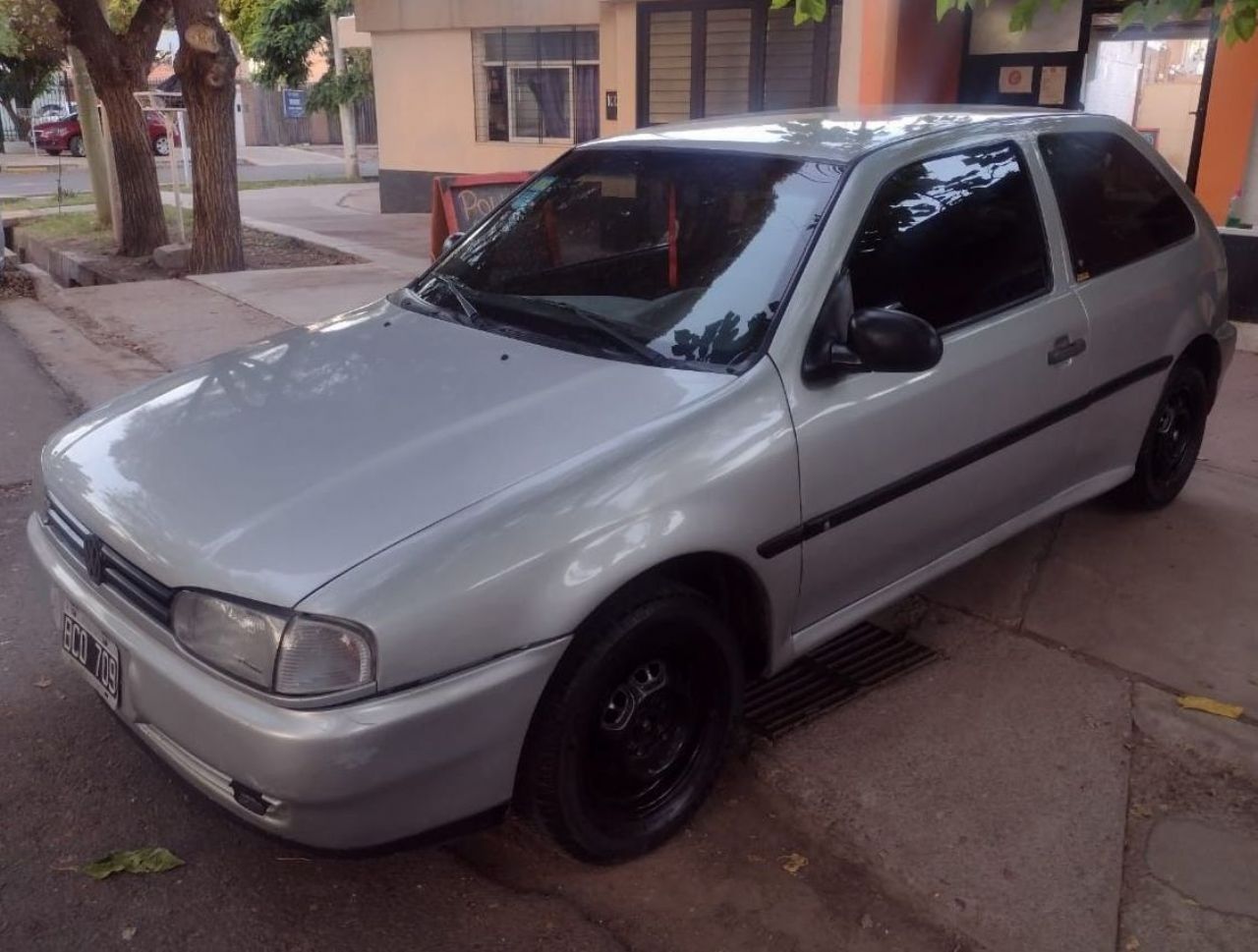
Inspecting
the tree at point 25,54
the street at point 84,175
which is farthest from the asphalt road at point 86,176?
the tree at point 25,54

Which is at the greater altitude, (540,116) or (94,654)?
(540,116)

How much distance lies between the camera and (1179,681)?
3834 millimetres

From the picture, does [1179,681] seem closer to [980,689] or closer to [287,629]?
[980,689]

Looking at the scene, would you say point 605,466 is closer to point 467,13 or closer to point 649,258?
point 649,258

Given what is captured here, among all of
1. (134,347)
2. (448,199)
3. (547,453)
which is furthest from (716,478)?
(134,347)

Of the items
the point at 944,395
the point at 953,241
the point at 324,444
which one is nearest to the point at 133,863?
the point at 324,444

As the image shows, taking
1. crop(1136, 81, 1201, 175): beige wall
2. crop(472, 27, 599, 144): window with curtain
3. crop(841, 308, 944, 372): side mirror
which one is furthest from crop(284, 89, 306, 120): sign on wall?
crop(841, 308, 944, 372): side mirror

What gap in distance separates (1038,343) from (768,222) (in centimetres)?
105

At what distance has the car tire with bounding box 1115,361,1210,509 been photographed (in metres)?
4.77

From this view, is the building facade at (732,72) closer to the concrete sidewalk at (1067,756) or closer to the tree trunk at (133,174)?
the concrete sidewalk at (1067,756)

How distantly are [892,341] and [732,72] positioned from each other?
11686 mm

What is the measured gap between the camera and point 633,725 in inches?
115

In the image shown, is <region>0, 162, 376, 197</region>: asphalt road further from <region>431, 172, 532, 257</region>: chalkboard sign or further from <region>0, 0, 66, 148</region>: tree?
<region>431, 172, 532, 257</region>: chalkboard sign

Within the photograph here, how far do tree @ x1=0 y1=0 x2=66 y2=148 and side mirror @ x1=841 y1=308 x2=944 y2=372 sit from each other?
112 feet
